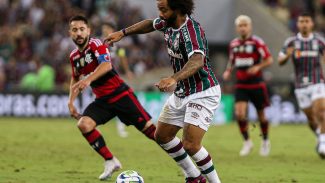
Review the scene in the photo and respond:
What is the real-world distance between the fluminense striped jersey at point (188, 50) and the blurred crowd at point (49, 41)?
735 inches

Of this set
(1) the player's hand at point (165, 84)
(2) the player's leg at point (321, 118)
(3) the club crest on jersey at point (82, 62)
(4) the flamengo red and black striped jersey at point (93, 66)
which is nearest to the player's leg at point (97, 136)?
(4) the flamengo red and black striped jersey at point (93, 66)

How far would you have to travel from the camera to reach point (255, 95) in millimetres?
17109

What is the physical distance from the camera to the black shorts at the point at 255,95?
1709cm

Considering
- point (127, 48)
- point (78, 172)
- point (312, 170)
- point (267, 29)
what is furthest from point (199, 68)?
point (267, 29)

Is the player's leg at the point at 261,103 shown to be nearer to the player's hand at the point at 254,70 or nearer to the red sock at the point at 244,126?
the red sock at the point at 244,126

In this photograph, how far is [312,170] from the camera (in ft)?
44.8

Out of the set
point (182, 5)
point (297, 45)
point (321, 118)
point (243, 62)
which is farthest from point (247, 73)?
point (182, 5)

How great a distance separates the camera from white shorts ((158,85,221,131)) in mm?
9992

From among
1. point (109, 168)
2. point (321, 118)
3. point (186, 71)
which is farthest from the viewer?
point (321, 118)

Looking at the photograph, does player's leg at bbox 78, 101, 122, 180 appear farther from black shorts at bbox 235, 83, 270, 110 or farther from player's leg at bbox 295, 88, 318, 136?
player's leg at bbox 295, 88, 318, 136

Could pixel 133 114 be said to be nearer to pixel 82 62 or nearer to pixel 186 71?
pixel 82 62

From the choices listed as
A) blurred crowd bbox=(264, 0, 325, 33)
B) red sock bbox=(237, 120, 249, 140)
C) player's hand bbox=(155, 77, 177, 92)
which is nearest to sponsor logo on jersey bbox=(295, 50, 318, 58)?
red sock bbox=(237, 120, 249, 140)

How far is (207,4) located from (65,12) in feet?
18.2

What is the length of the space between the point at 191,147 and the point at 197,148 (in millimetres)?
81
